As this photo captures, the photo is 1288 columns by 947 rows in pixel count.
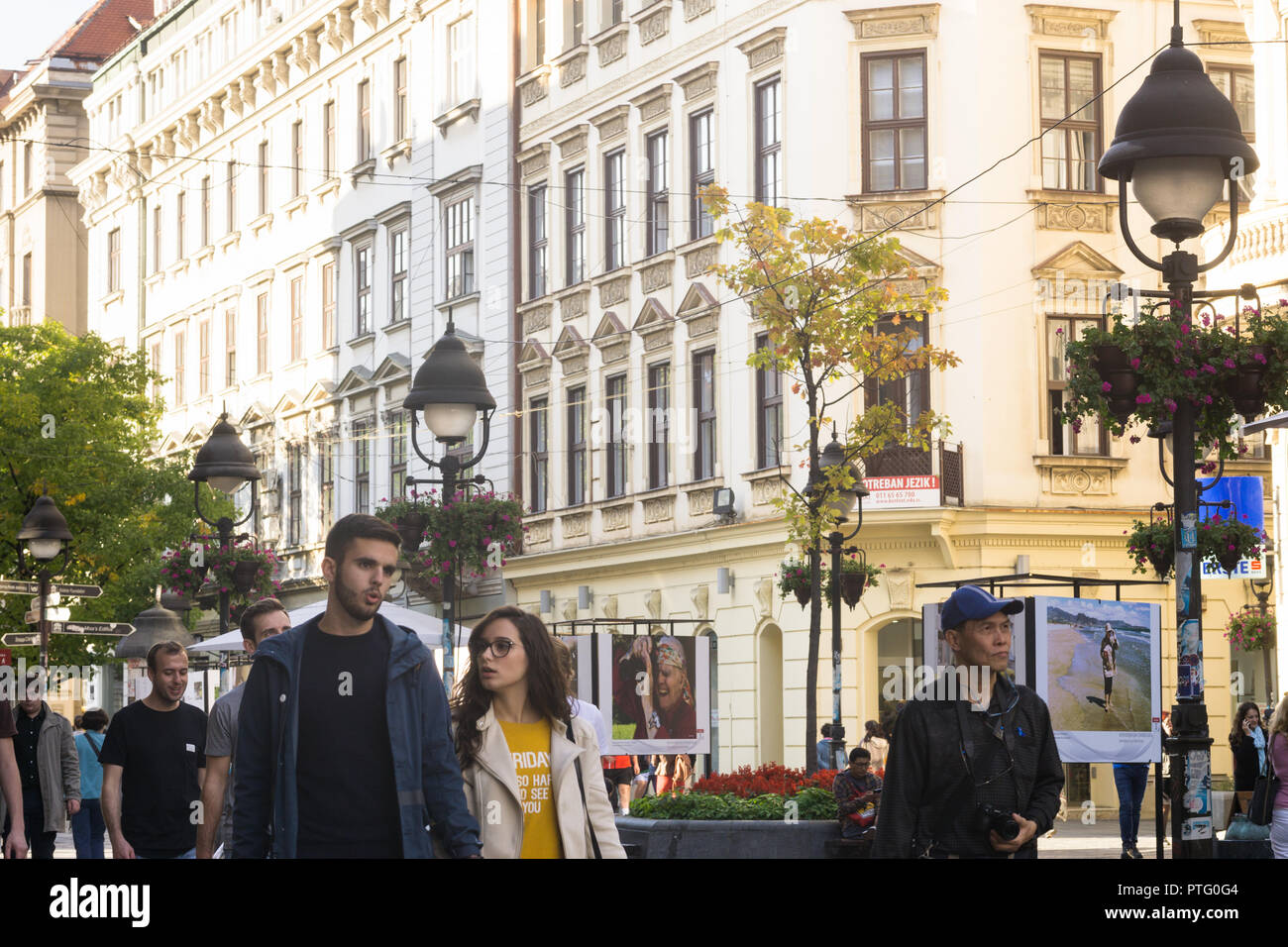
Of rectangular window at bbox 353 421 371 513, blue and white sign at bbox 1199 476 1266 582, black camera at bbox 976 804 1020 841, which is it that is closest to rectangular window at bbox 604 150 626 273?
rectangular window at bbox 353 421 371 513

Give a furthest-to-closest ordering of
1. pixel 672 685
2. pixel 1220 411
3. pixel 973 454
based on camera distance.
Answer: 1. pixel 973 454
2. pixel 672 685
3. pixel 1220 411

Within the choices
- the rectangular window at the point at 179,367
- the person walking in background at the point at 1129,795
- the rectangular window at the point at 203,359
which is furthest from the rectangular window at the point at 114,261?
the person walking in background at the point at 1129,795

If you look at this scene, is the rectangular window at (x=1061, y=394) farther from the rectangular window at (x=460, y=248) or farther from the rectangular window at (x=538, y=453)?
the rectangular window at (x=460, y=248)

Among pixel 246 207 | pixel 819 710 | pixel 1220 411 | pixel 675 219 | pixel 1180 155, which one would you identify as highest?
pixel 246 207

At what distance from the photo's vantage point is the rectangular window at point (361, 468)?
51.0 meters

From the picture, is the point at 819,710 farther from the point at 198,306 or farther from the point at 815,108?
the point at 198,306

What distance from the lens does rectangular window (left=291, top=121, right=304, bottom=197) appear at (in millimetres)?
55344

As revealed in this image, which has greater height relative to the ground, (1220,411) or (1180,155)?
(1180,155)

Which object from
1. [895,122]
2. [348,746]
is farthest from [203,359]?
[348,746]

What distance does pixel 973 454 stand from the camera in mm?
33719

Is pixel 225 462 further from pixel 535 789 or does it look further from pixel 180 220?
pixel 180 220

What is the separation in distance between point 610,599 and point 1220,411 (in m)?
28.0
